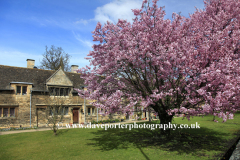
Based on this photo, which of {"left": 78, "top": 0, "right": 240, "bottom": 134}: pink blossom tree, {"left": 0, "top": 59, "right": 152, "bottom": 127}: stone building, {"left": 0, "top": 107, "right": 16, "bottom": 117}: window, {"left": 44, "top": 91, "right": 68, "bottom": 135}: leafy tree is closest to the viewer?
{"left": 78, "top": 0, "right": 240, "bottom": 134}: pink blossom tree

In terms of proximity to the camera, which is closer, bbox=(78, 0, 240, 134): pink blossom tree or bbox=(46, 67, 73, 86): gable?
bbox=(78, 0, 240, 134): pink blossom tree

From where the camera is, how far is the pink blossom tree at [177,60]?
347 inches

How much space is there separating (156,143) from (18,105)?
2058 centimetres

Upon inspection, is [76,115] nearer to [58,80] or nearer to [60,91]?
[60,91]

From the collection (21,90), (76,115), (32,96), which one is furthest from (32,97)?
(76,115)

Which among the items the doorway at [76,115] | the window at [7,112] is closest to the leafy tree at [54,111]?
the window at [7,112]

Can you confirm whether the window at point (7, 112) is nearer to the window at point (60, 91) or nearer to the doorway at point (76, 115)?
the window at point (60, 91)

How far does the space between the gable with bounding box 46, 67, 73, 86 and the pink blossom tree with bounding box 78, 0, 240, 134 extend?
16148 mm

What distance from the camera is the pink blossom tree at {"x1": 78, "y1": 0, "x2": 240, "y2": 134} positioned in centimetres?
881

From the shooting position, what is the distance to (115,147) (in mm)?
12867

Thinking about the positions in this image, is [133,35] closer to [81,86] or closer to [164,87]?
[164,87]

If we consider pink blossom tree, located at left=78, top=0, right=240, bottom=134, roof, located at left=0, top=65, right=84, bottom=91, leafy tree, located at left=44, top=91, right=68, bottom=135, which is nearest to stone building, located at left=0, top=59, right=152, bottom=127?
roof, located at left=0, top=65, right=84, bottom=91

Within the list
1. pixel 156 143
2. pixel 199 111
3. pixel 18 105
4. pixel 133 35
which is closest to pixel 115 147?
pixel 156 143

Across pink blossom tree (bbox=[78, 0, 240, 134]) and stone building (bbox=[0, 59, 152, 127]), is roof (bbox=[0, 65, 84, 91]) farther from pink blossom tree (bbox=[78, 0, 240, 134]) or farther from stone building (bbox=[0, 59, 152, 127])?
pink blossom tree (bbox=[78, 0, 240, 134])
